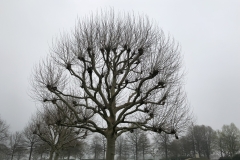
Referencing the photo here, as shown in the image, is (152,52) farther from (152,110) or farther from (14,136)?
(14,136)

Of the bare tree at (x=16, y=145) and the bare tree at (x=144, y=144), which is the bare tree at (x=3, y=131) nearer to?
the bare tree at (x=16, y=145)

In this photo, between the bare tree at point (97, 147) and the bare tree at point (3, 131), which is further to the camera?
the bare tree at point (97, 147)

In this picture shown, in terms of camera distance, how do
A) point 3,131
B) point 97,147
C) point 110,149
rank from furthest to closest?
point 97,147
point 3,131
point 110,149

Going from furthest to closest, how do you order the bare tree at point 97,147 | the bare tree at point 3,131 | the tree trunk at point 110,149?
the bare tree at point 97,147 → the bare tree at point 3,131 → the tree trunk at point 110,149

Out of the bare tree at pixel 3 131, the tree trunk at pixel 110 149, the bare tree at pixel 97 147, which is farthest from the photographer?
the bare tree at pixel 97 147

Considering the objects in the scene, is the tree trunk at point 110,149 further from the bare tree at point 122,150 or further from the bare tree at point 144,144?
the bare tree at point 122,150

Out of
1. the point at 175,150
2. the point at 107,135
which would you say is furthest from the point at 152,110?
the point at 175,150

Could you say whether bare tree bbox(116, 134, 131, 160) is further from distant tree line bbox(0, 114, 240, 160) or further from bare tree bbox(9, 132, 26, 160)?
bare tree bbox(9, 132, 26, 160)

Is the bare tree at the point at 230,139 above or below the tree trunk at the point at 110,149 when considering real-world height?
above

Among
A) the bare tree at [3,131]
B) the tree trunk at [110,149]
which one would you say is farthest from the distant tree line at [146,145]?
the tree trunk at [110,149]

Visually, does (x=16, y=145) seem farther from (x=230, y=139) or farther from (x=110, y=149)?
(x=230, y=139)

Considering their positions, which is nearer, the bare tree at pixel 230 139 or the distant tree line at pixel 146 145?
the distant tree line at pixel 146 145

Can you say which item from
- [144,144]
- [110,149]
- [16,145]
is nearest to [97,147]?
[144,144]

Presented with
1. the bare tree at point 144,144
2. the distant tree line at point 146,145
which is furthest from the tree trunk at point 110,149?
Answer: the bare tree at point 144,144
